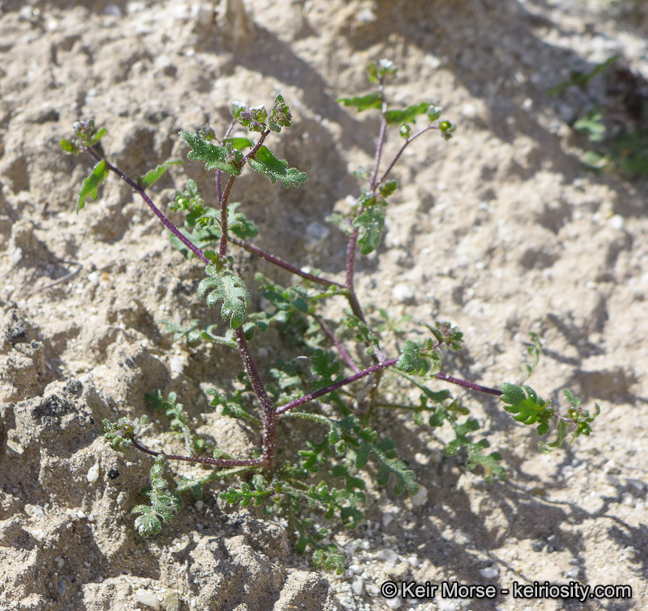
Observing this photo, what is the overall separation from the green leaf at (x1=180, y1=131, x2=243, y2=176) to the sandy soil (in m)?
1.09

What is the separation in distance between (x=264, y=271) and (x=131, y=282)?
706 mm

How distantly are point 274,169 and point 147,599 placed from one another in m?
1.68

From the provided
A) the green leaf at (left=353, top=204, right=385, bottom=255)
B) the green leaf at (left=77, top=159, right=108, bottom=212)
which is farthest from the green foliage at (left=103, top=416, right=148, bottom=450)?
the green leaf at (left=353, top=204, right=385, bottom=255)

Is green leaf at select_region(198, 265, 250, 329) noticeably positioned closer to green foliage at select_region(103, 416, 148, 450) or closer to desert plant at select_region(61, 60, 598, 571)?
desert plant at select_region(61, 60, 598, 571)

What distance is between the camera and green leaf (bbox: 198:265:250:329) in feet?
7.38

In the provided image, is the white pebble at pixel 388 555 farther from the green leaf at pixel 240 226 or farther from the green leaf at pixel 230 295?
the green leaf at pixel 240 226

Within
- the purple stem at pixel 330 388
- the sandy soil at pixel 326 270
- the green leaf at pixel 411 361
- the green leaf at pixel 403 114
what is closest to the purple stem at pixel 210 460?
the sandy soil at pixel 326 270

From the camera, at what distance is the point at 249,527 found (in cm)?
262

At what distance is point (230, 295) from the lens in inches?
89.4

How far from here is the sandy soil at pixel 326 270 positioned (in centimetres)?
255

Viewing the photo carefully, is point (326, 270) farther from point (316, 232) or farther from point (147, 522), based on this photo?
point (147, 522)

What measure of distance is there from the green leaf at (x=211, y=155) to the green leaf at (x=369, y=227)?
674 mm

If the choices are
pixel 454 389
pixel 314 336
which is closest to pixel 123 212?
pixel 314 336

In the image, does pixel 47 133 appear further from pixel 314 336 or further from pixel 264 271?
pixel 314 336
